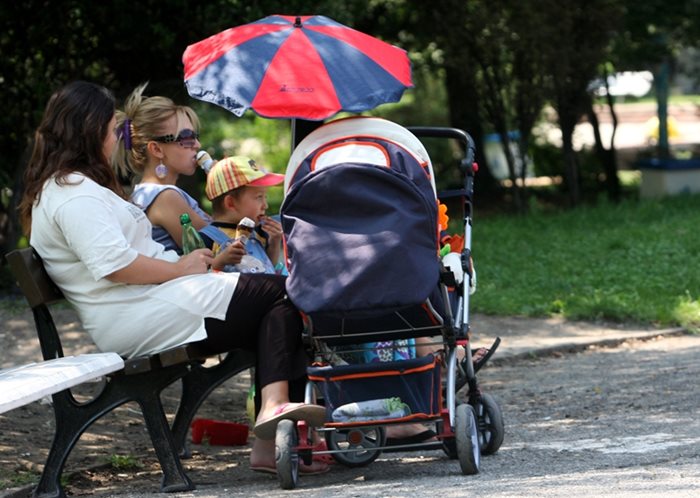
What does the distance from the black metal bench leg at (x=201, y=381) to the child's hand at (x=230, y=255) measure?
505 mm

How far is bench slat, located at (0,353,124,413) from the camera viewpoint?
15.1ft

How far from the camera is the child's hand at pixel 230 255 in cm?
550

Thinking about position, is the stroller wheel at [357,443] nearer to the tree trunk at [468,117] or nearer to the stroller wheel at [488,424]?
the stroller wheel at [488,424]

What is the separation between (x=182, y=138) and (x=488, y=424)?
185 cm

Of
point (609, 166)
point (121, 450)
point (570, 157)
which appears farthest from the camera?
point (609, 166)

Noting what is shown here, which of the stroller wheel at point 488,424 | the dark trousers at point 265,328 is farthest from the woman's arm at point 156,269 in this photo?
the stroller wheel at point 488,424

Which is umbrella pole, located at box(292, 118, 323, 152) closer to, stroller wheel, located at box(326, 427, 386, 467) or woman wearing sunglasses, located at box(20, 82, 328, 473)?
woman wearing sunglasses, located at box(20, 82, 328, 473)

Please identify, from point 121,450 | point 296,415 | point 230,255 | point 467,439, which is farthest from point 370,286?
point 121,450

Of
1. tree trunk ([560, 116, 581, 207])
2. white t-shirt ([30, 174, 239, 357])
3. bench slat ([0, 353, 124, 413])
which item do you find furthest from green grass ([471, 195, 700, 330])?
bench slat ([0, 353, 124, 413])

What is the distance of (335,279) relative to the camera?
496 cm

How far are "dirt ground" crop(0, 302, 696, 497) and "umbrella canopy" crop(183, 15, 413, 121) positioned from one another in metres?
1.50

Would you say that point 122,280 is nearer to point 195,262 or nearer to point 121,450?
point 195,262

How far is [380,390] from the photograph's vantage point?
201 inches

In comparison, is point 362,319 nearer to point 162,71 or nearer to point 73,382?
point 73,382
